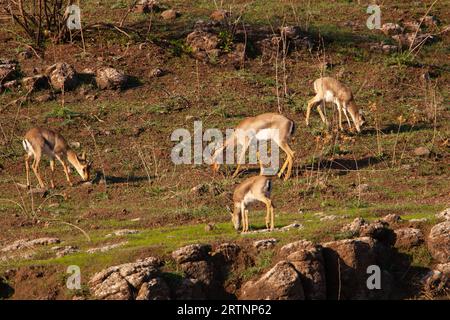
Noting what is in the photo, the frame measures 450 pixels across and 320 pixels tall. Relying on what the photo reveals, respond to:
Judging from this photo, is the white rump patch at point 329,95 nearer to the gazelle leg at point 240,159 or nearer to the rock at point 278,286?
the gazelle leg at point 240,159

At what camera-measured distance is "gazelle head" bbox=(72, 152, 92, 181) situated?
70.6ft

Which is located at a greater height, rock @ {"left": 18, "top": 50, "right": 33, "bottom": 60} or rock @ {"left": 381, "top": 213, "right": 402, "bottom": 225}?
rock @ {"left": 18, "top": 50, "right": 33, "bottom": 60}

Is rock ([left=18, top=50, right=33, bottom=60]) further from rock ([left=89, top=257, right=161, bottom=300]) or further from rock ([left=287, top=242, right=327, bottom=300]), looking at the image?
rock ([left=287, top=242, right=327, bottom=300])

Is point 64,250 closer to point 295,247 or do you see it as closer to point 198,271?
point 198,271

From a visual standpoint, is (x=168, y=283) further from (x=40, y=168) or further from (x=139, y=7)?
(x=139, y=7)

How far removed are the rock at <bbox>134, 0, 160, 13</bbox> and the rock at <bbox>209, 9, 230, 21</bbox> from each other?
6.27ft

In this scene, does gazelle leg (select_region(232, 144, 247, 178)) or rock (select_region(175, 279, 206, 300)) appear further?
gazelle leg (select_region(232, 144, 247, 178))

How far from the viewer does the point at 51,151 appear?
71.4 ft

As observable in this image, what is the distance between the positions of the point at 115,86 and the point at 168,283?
12.3m

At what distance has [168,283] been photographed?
14727mm

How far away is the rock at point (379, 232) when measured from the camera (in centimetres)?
1583

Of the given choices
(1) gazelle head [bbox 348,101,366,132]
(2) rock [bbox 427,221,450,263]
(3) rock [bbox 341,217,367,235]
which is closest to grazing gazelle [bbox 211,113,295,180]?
(1) gazelle head [bbox 348,101,366,132]

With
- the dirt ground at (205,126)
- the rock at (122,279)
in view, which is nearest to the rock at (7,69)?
the dirt ground at (205,126)

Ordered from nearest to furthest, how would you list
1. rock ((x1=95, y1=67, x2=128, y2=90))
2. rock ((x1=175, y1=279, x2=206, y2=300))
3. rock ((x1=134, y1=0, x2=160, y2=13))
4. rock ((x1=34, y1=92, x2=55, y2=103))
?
1. rock ((x1=175, y1=279, x2=206, y2=300))
2. rock ((x1=34, y1=92, x2=55, y2=103))
3. rock ((x1=95, y1=67, x2=128, y2=90))
4. rock ((x1=134, y1=0, x2=160, y2=13))
